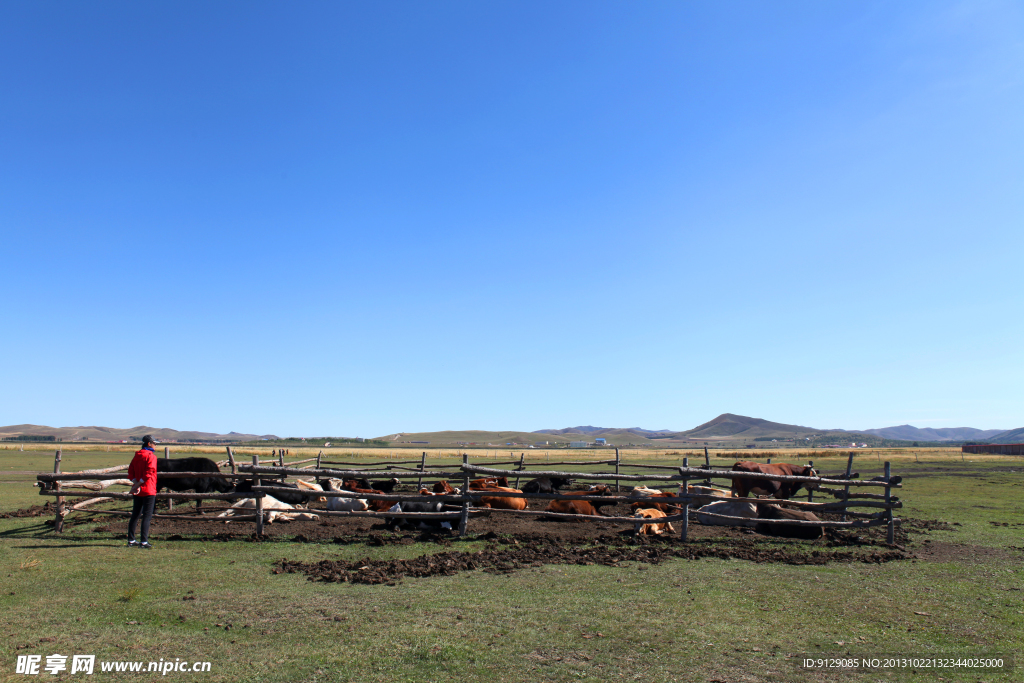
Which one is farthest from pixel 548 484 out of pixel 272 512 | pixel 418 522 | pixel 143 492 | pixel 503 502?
pixel 143 492

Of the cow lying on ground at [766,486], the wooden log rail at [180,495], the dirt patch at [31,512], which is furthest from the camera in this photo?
the cow lying on ground at [766,486]

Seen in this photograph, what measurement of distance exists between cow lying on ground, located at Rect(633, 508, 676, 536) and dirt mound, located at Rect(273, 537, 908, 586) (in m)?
0.55

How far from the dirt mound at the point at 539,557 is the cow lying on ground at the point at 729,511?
1358mm

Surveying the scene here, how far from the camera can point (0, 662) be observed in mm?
4656

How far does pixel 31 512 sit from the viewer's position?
41.9 feet

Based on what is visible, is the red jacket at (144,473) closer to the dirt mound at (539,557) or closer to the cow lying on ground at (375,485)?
the dirt mound at (539,557)

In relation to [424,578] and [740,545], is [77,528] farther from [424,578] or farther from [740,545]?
[740,545]

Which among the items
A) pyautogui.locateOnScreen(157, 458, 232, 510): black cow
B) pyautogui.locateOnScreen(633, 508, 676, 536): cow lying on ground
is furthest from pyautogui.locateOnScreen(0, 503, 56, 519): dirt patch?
pyautogui.locateOnScreen(633, 508, 676, 536): cow lying on ground

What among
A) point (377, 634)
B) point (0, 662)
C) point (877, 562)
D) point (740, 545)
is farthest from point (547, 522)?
point (0, 662)

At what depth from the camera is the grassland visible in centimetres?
→ 480

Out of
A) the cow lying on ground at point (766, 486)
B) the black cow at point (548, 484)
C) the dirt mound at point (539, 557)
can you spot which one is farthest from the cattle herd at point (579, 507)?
the black cow at point (548, 484)

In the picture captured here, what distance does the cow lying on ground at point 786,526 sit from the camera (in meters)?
11.0

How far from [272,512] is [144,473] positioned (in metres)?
3.03

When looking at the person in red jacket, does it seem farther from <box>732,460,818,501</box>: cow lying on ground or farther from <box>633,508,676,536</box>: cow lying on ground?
<box>732,460,818,501</box>: cow lying on ground
